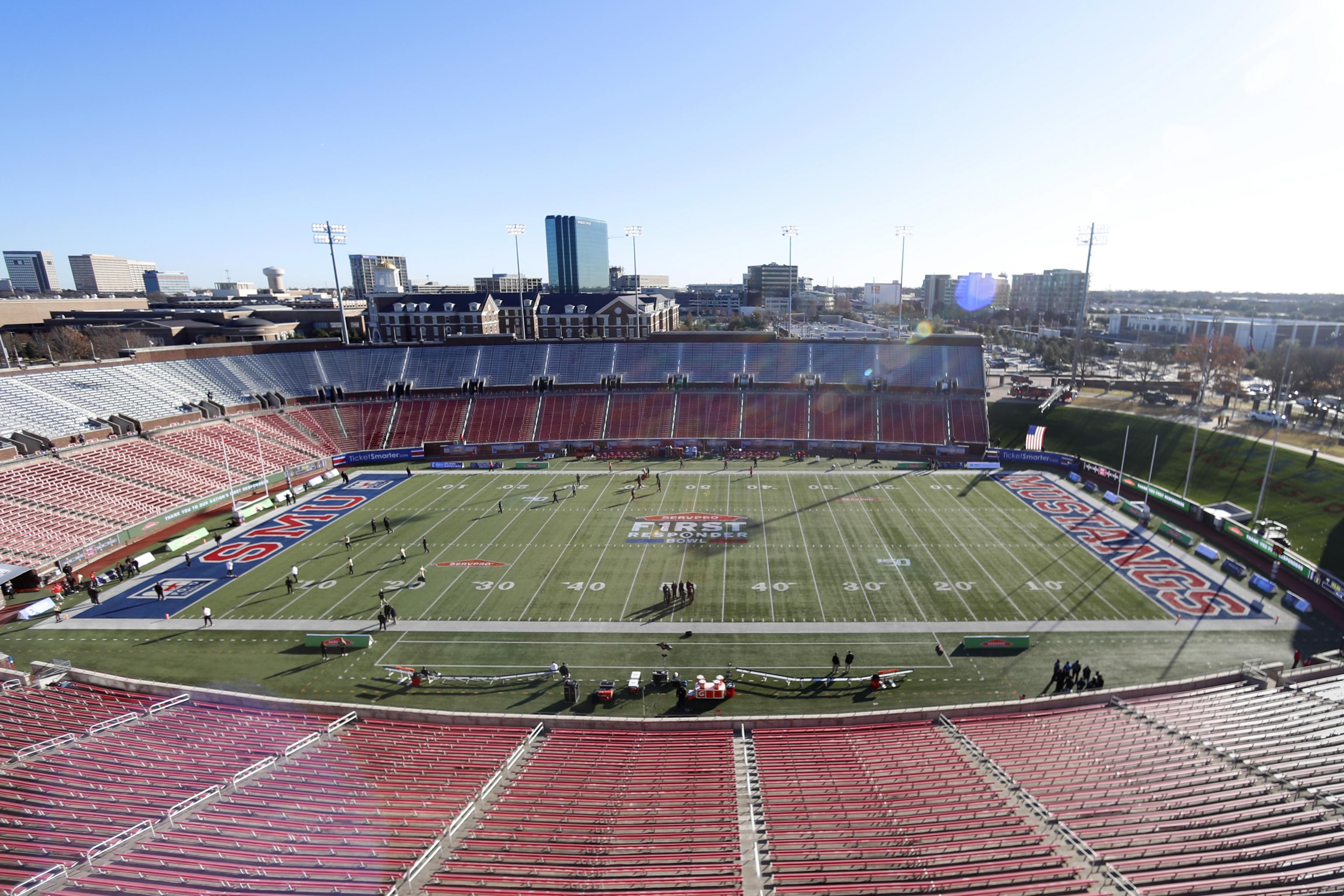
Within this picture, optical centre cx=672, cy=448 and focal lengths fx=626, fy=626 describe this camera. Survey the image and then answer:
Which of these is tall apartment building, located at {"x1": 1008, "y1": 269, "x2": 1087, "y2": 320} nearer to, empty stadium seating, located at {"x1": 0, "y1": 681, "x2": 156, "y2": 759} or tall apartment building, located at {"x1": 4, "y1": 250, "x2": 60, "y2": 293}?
empty stadium seating, located at {"x1": 0, "y1": 681, "x2": 156, "y2": 759}

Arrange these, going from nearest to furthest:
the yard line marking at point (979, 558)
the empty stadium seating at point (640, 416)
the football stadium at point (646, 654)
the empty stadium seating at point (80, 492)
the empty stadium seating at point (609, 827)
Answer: the empty stadium seating at point (609, 827), the football stadium at point (646, 654), the yard line marking at point (979, 558), the empty stadium seating at point (80, 492), the empty stadium seating at point (640, 416)

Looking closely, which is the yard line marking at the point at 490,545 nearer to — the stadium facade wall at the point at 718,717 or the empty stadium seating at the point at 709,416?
the stadium facade wall at the point at 718,717

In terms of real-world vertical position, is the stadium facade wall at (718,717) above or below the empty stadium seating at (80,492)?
below

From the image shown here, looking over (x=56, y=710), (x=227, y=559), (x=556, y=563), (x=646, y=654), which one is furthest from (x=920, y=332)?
(x=56, y=710)

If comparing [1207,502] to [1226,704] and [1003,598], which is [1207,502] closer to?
[1003,598]

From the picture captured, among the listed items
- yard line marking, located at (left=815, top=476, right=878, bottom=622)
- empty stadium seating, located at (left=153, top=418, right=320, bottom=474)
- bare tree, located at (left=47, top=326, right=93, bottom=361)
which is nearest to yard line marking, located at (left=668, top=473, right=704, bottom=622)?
yard line marking, located at (left=815, top=476, right=878, bottom=622)

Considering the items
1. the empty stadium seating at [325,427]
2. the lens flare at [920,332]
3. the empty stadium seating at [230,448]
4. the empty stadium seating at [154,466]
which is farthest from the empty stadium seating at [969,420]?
the empty stadium seating at [154,466]

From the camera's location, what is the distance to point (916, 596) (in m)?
25.7

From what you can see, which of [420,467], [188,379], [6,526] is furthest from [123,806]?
[188,379]

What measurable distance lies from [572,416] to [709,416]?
39.3 feet

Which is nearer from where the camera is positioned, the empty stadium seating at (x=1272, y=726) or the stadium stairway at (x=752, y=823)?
the stadium stairway at (x=752, y=823)

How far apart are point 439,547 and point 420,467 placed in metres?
18.1

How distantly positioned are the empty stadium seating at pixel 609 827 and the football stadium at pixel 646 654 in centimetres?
8

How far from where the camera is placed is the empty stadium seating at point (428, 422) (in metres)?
51.7
